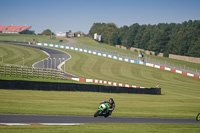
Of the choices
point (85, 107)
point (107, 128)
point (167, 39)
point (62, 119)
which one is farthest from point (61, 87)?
point (167, 39)

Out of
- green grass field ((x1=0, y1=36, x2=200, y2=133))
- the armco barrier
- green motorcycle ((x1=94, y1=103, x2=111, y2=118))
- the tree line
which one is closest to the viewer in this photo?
green grass field ((x1=0, y1=36, x2=200, y2=133))

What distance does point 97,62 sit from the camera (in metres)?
83.2

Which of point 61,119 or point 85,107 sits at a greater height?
point 61,119

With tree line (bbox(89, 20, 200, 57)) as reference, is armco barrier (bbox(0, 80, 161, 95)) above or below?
below

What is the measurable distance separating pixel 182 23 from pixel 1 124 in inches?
6827

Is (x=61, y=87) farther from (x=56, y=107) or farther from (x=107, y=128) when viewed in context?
(x=107, y=128)

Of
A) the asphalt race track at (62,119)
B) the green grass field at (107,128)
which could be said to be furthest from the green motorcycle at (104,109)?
the green grass field at (107,128)

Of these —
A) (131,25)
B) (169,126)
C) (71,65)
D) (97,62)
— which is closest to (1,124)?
(169,126)

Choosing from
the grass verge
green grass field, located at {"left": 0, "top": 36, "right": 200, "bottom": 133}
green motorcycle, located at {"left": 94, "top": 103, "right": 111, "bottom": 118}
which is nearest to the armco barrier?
the grass verge

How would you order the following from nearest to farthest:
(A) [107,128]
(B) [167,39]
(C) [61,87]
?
(A) [107,128] < (C) [61,87] < (B) [167,39]

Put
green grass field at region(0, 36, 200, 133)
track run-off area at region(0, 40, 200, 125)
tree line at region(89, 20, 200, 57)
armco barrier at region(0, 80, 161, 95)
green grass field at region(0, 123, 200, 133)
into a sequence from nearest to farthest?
1. green grass field at region(0, 123, 200, 133)
2. green grass field at region(0, 36, 200, 133)
3. track run-off area at region(0, 40, 200, 125)
4. armco barrier at region(0, 80, 161, 95)
5. tree line at region(89, 20, 200, 57)

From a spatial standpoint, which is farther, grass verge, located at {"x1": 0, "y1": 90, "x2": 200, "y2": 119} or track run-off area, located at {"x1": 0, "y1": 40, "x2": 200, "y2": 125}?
grass verge, located at {"x1": 0, "y1": 90, "x2": 200, "y2": 119}

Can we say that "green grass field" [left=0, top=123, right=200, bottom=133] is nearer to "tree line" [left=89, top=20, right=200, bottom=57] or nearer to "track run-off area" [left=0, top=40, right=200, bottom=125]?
"track run-off area" [left=0, top=40, right=200, bottom=125]

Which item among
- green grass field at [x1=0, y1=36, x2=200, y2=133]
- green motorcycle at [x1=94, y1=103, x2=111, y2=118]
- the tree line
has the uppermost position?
the tree line
